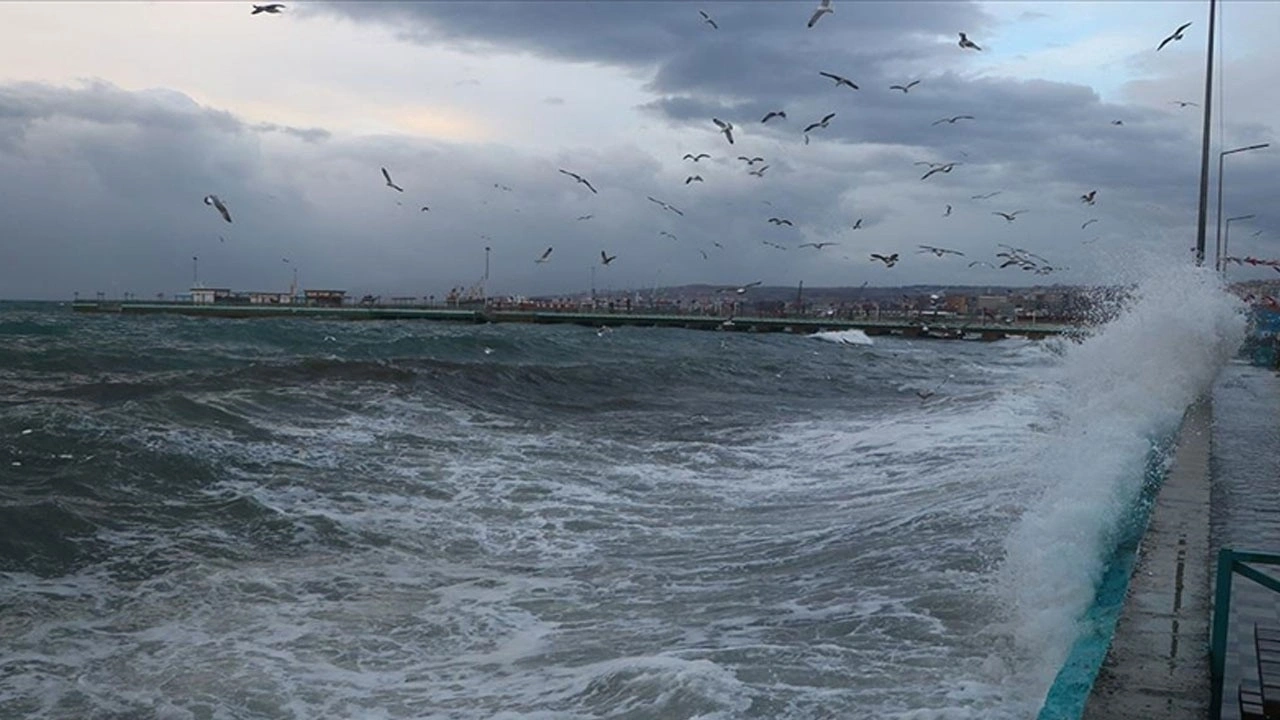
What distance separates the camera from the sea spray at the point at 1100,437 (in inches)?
245

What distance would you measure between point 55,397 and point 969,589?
562 inches

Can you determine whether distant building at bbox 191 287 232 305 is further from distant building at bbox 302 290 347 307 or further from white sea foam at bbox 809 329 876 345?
white sea foam at bbox 809 329 876 345

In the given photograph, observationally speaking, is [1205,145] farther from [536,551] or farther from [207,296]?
[207,296]

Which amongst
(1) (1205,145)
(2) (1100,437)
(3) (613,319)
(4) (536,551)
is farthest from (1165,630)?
(3) (613,319)

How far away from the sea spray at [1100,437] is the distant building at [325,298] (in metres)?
70.1

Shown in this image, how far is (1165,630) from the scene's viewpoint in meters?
4.95

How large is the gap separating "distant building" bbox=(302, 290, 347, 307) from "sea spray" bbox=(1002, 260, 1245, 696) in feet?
230

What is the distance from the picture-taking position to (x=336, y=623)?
703 centimetres

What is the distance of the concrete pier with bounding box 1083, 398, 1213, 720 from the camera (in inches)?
163

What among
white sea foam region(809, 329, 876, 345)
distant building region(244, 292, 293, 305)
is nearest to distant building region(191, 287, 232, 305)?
distant building region(244, 292, 293, 305)

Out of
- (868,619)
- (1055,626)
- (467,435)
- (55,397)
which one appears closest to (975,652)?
(1055,626)

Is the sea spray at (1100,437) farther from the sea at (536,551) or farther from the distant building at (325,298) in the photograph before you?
the distant building at (325,298)

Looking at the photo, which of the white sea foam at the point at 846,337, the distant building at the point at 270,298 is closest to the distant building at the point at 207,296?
the distant building at the point at 270,298

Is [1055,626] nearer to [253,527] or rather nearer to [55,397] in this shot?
[253,527]
